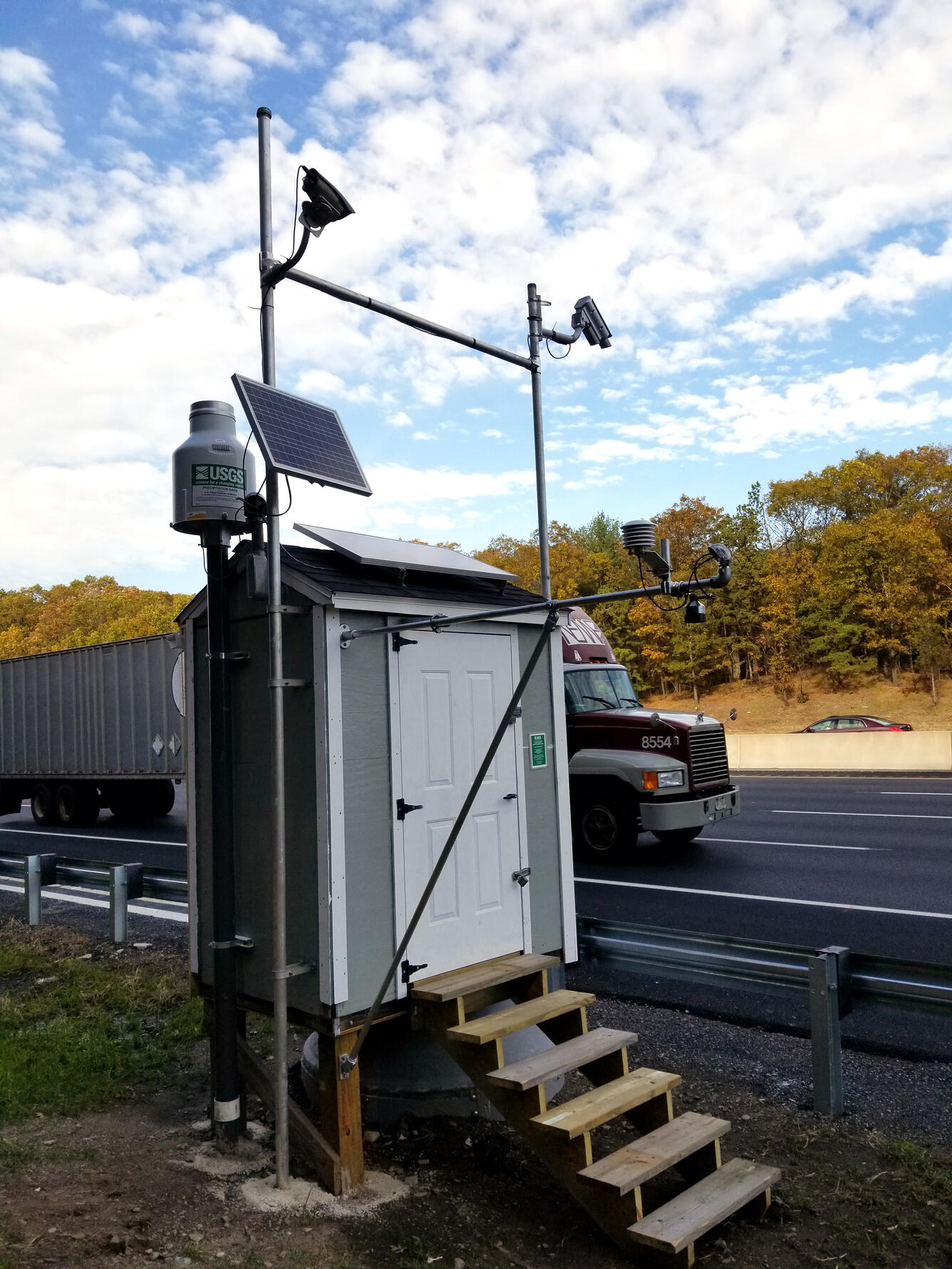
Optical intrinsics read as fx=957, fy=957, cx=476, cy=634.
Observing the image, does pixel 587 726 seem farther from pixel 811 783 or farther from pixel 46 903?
pixel 811 783

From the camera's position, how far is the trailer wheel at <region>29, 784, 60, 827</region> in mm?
19469

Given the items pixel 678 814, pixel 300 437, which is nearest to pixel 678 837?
pixel 678 814

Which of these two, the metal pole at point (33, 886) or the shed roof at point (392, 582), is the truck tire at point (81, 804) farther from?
the shed roof at point (392, 582)

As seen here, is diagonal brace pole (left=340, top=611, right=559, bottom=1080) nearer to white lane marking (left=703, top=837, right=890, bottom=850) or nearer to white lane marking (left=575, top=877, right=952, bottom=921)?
white lane marking (left=575, top=877, right=952, bottom=921)

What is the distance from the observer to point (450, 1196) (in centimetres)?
434

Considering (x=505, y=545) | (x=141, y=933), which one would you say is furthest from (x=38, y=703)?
(x=505, y=545)

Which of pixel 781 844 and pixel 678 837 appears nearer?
pixel 781 844

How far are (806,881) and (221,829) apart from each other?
7679 mm

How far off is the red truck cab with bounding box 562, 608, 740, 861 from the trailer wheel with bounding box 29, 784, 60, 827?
11914 millimetres

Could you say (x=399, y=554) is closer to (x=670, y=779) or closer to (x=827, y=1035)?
(x=827, y=1035)

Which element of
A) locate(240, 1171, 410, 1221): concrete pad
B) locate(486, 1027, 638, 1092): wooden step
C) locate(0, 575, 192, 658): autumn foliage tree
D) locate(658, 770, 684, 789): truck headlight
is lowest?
locate(240, 1171, 410, 1221): concrete pad

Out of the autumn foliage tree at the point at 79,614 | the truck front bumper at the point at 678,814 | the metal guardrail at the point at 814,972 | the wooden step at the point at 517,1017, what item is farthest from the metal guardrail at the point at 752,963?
the autumn foliage tree at the point at 79,614

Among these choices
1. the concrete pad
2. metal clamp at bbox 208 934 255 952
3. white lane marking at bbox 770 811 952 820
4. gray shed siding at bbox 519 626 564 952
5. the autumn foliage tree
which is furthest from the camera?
the autumn foliage tree

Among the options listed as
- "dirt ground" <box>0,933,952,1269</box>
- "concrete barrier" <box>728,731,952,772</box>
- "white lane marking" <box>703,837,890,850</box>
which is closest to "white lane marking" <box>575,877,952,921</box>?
"white lane marking" <box>703,837,890,850</box>
